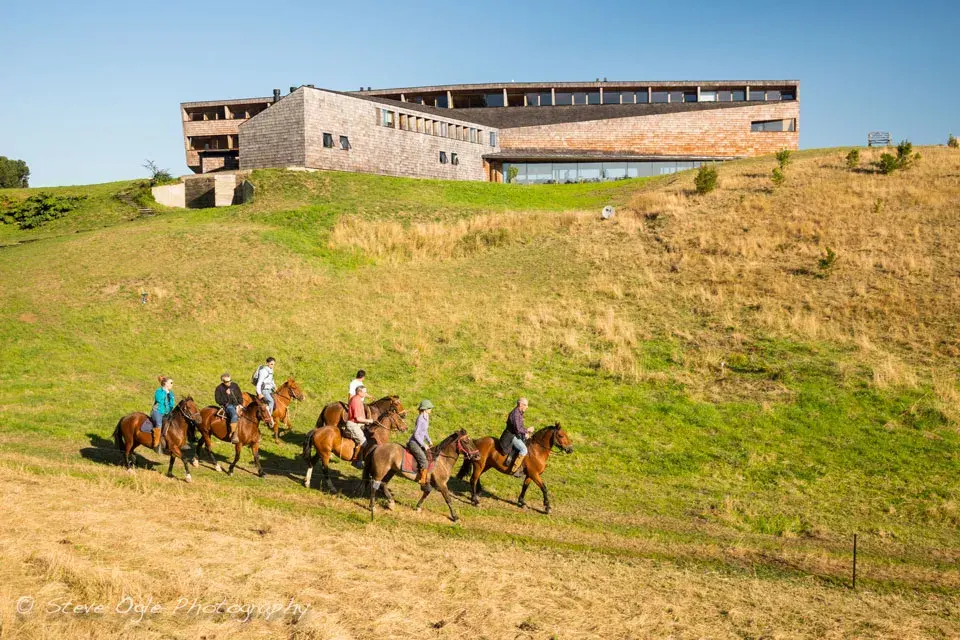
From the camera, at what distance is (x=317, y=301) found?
115 feet

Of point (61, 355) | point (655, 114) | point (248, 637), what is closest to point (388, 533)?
point (248, 637)

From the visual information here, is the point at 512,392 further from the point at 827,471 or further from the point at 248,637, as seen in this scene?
the point at 248,637

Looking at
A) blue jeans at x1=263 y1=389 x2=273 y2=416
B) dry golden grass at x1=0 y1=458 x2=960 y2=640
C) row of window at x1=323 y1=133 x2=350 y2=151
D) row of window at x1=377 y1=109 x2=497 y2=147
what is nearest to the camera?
dry golden grass at x1=0 y1=458 x2=960 y2=640

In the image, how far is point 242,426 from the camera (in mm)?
17562

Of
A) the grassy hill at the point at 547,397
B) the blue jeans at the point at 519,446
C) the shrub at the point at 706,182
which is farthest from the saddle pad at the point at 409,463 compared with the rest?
the shrub at the point at 706,182

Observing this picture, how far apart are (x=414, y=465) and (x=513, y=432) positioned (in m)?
2.45

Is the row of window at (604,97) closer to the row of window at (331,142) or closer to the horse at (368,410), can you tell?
the row of window at (331,142)

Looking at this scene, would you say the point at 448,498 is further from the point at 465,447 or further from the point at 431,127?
the point at 431,127

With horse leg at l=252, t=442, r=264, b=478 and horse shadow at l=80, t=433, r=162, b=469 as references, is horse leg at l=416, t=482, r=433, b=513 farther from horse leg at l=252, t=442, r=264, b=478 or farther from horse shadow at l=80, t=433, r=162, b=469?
horse shadow at l=80, t=433, r=162, b=469

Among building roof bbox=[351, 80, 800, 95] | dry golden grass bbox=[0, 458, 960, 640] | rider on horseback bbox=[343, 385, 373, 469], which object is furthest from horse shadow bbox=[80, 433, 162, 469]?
building roof bbox=[351, 80, 800, 95]

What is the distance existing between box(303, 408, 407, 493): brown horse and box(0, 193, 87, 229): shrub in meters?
54.8

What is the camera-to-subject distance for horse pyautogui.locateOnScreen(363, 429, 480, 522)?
1523 cm

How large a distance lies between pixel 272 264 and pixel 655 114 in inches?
2089

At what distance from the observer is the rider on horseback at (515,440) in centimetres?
1608
